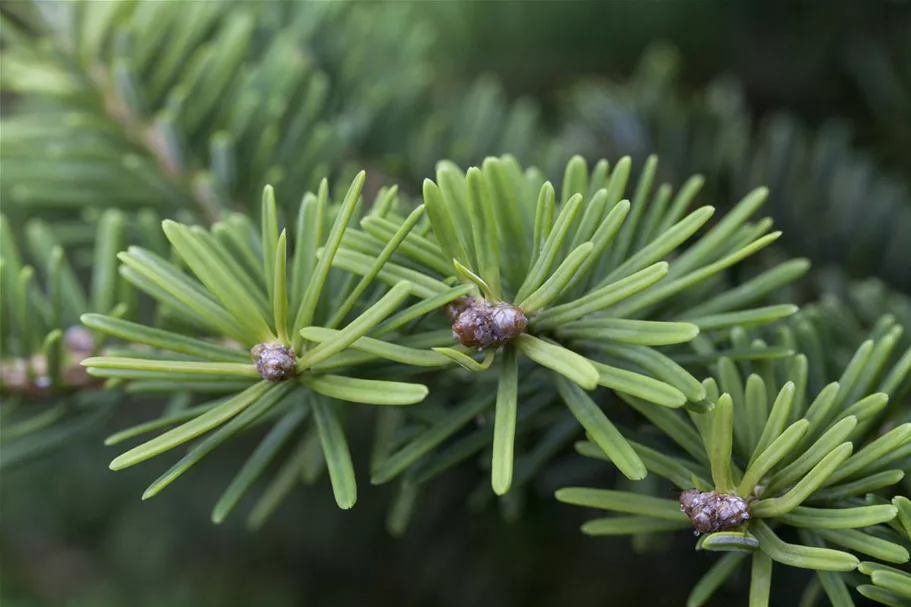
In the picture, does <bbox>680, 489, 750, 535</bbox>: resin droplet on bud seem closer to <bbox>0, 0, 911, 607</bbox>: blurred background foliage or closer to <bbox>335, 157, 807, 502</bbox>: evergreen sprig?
<bbox>335, 157, 807, 502</bbox>: evergreen sprig

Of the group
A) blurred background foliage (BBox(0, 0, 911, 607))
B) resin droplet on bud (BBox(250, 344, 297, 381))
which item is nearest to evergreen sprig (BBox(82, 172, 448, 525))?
resin droplet on bud (BBox(250, 344, 297, 381))

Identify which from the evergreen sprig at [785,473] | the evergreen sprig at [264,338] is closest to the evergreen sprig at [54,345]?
the evergreen sprig at [264,338]

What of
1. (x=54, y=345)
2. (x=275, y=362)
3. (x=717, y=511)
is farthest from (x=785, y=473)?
(x=54, y=345)

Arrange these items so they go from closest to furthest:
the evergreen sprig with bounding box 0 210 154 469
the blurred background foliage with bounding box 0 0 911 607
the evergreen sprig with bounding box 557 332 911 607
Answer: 1. the evergreen sprig with bounding box 557 332 911 607
2. the evergreen sprig with bounding box 0 210 154 469
3. the blurred background foliage with bounding box 0 0 911 607

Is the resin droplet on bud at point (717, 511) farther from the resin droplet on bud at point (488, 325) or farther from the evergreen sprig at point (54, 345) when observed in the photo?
the evergreen sprig at point (54, 345)

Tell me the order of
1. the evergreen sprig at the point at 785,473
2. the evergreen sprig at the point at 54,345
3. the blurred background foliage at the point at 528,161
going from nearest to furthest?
the evergreen sprig at the point at 785,473 → the evergreen sprig at the point at 54,345 → the blurred background foliage at the point at 528,161
